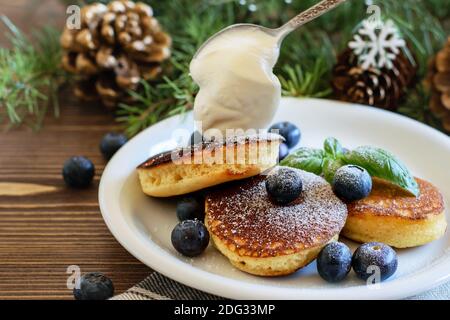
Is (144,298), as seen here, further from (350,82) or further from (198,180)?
(350,82)

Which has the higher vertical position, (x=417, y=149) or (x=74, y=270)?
(x=417, y=149)

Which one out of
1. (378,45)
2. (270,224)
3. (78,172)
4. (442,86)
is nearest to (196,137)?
(78,172)

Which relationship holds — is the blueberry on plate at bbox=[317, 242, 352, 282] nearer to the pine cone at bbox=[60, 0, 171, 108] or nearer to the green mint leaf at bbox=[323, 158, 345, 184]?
the green mint leaf at bbox=[323, 158, 345, 184]

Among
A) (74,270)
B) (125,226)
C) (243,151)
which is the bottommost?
(74,270)

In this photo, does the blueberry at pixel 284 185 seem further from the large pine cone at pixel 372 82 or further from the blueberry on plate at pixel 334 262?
the large pine cone at pixel 372 82

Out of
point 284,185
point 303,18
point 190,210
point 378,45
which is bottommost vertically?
point 190,210

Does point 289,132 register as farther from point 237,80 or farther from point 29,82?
point 29,82

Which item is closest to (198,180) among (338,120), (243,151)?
(243,151)
